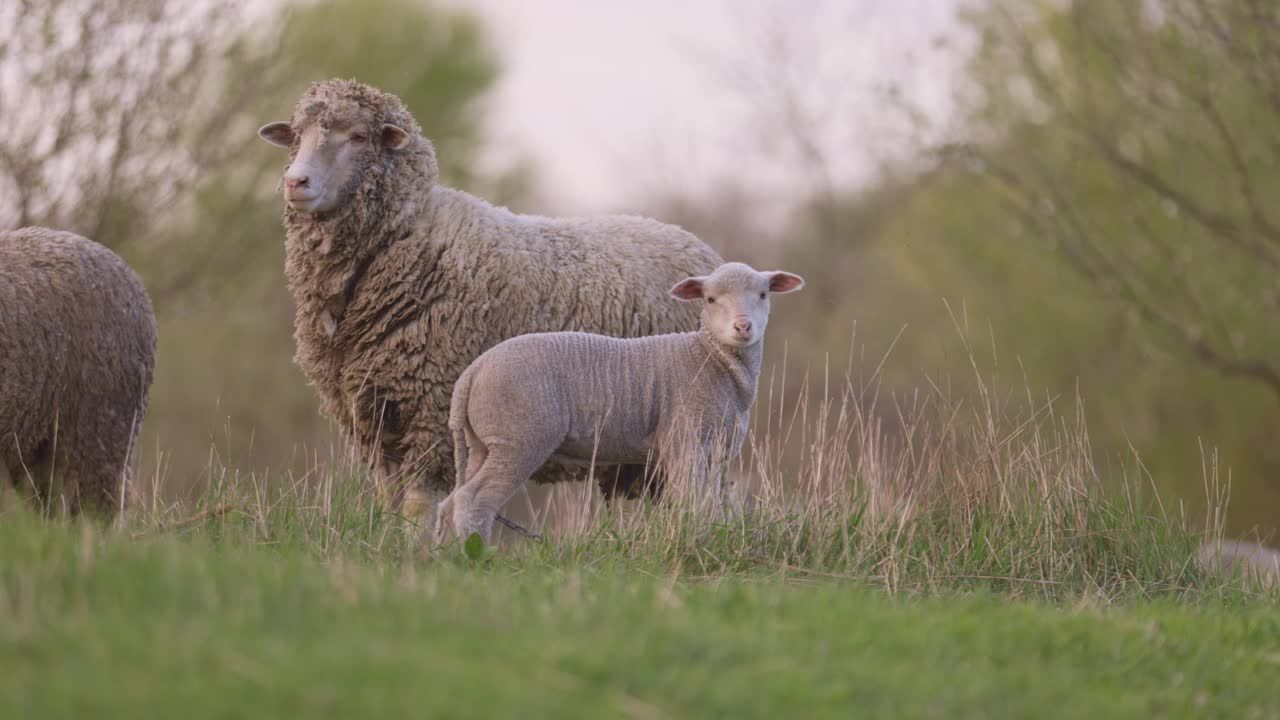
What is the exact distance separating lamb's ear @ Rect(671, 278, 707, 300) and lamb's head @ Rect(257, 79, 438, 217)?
5.63 feet

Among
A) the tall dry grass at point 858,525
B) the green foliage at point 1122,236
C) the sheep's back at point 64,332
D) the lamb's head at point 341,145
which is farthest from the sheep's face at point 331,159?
the green foliage at point 1122,236

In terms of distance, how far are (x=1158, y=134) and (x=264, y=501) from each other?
12741 millimetres

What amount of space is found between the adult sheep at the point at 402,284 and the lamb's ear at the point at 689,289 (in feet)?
3.20

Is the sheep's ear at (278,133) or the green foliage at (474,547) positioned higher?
the sheep's ear at (278,133)

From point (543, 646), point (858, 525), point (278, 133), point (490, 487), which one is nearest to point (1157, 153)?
point (858, 525)

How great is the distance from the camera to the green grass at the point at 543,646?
9.99 feet

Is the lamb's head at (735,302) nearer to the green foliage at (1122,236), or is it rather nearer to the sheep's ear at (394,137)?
the sheep's ear at (394,137)

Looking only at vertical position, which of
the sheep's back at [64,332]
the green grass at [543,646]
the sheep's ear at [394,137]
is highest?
the sheep's ear at [394,137]

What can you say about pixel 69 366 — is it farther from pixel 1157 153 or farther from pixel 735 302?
pixel 1157 153

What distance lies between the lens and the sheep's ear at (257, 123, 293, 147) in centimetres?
731

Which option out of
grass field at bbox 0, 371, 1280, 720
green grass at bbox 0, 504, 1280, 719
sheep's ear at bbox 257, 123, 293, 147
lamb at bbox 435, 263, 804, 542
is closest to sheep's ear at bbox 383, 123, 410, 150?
sheep's ear at bbox 257, 123, 293, 147

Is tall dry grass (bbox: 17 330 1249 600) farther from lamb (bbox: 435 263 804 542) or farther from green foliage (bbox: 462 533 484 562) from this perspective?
lamb (bbox: 435 263 804 542)

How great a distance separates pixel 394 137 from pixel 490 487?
2.17 m

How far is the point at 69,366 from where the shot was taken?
6.09 m
